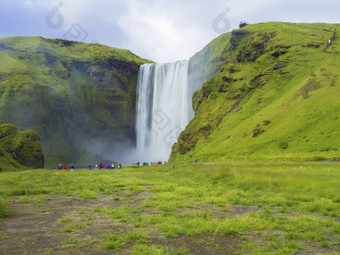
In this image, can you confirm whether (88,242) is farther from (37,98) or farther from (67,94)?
(67,94)

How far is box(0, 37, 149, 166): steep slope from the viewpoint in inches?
3580

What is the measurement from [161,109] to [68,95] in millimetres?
41025

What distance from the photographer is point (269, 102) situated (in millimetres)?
64938

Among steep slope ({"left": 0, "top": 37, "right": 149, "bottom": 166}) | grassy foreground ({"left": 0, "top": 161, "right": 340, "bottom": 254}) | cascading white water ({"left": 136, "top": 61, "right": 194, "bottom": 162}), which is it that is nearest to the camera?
grassy foreground ({"left": 0, "top": 161, "right": 340, "bottom": 254})

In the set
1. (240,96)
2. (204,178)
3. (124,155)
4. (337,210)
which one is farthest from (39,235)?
(124,155)

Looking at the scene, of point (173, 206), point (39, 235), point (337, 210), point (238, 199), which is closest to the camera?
point (39, 235)

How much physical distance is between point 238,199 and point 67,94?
10713 cm

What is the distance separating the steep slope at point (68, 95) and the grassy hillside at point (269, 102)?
44784mm

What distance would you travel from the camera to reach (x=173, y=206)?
1238 cm

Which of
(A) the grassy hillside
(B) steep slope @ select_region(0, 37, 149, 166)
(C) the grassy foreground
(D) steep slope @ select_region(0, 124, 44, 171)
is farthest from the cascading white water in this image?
(C) the grassy foreground

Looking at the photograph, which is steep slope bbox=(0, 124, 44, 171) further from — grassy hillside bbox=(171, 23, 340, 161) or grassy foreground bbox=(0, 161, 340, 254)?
grassy foreground bbox=(0, 161, 340, 254)

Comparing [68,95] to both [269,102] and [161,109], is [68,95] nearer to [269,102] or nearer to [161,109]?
[161,109]

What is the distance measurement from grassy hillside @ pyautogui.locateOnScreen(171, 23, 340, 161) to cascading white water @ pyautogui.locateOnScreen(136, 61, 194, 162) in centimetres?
1160

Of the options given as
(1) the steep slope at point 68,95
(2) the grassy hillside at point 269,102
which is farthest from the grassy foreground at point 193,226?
(1) the steep slope at point 68,95
